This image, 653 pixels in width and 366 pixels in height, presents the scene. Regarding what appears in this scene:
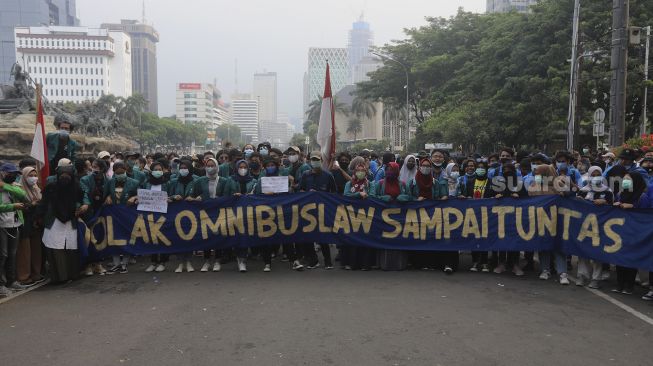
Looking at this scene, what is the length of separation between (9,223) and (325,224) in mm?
4227

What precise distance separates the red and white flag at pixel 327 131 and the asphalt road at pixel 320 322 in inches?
85.1

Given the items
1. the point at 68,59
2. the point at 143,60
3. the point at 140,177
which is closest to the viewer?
the point at 140,177

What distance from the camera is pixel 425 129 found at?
3300cm

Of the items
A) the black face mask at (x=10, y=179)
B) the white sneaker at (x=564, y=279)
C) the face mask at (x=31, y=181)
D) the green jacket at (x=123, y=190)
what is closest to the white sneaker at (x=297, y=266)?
the green jacket at (x=123, y=190)

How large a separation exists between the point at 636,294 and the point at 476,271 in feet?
6.80

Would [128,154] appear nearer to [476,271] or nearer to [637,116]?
[476,271]

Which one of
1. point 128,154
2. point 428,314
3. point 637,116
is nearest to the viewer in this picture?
point 428,314

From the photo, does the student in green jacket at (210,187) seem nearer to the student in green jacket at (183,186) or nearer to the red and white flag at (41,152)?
the student in green jacket at (183,186)

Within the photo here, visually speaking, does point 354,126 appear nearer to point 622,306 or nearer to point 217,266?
point 217,266

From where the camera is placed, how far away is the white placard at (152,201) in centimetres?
807

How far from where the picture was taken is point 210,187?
332 inches

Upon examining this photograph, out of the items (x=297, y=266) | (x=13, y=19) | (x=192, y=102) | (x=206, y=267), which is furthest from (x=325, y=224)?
(x=192, y=102)

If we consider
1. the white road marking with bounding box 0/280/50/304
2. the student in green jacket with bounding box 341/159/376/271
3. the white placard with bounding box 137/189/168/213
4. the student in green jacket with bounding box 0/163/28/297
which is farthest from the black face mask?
the student in green jacket with bounding box 341/159/376/271

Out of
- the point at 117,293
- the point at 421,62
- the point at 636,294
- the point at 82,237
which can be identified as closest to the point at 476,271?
the point at 636,294
